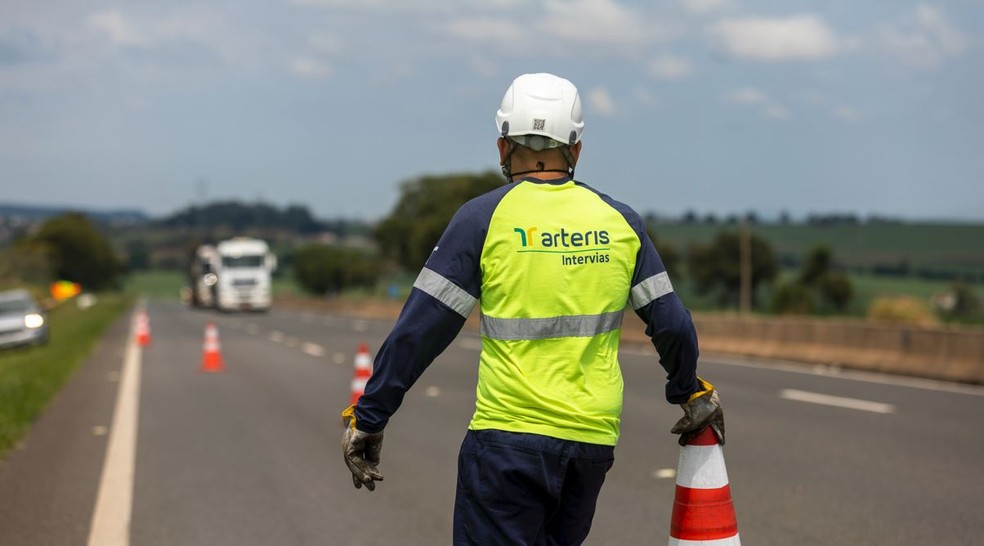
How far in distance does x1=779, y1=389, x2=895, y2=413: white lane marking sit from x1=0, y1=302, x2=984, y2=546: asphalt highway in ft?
0.07

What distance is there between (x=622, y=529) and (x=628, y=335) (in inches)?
800

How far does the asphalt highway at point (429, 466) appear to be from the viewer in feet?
23.8

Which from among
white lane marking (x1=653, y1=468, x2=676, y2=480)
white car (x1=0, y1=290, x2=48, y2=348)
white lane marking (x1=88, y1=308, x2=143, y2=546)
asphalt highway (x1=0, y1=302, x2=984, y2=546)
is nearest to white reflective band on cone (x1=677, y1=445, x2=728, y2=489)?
asphalt highway (x1=0, y1=302, x2=984, y2=546)

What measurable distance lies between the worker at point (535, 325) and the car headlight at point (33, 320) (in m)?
28.5

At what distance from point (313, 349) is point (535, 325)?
22.6 metres

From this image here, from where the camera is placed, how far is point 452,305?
11.1 ft

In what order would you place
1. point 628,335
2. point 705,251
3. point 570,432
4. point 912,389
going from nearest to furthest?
point 570,432
point 912,389
point 628,335
point 705,251

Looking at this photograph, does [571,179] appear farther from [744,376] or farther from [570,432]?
[744,376]

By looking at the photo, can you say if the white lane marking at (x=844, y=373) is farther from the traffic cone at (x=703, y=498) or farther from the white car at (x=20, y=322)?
the white car at (x=20, y=322)

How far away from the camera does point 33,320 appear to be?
99.3ft

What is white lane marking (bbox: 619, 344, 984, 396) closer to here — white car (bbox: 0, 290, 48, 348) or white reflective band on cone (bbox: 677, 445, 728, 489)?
white reflective band on cone (bbox: 677, 445, 728, 489)

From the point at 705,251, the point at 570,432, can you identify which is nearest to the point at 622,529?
the point at 570,432

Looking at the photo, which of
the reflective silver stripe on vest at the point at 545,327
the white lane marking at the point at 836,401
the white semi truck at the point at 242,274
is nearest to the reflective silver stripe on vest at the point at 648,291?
the reflective silver stripe on vest at the point at 545,327

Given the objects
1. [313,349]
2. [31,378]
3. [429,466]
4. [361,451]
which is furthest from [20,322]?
[361,451]
